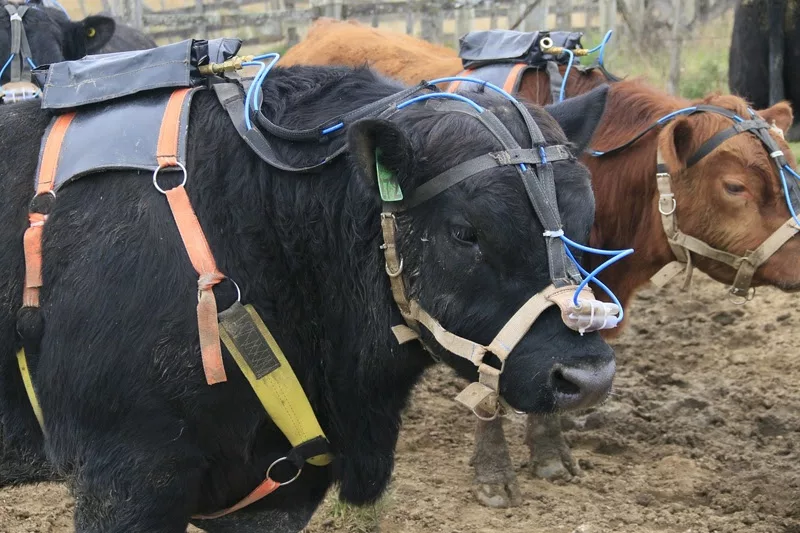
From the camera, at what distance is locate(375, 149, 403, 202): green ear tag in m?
2.42

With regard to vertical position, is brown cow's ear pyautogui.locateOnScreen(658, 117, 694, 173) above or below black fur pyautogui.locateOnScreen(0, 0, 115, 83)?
below

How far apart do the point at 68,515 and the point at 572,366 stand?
2939 mm

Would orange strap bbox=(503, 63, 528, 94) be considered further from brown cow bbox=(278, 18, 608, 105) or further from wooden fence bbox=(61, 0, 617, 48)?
wooden fence bbox=(61, 0, 617, 48)

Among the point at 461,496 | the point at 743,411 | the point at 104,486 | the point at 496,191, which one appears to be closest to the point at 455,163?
the point at 496,191

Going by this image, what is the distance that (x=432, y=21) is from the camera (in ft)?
47.1

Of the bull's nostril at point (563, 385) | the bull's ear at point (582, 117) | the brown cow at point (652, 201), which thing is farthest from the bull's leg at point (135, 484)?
the brown cow at point (652, 201)

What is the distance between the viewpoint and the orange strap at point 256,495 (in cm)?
280

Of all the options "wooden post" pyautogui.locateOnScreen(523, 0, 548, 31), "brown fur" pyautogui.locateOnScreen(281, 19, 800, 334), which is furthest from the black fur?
"wooden post" pyautogui.locateOnScreen(523, 0, 548, 31)

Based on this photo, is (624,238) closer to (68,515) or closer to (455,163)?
(455,163)

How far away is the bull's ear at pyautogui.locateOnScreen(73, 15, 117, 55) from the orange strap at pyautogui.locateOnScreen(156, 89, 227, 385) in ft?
11.7

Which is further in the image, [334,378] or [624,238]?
[624,238]

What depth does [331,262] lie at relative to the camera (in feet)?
8.71

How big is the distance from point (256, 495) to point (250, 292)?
26.1 inches

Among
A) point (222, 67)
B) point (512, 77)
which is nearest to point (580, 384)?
point (222, 67)
